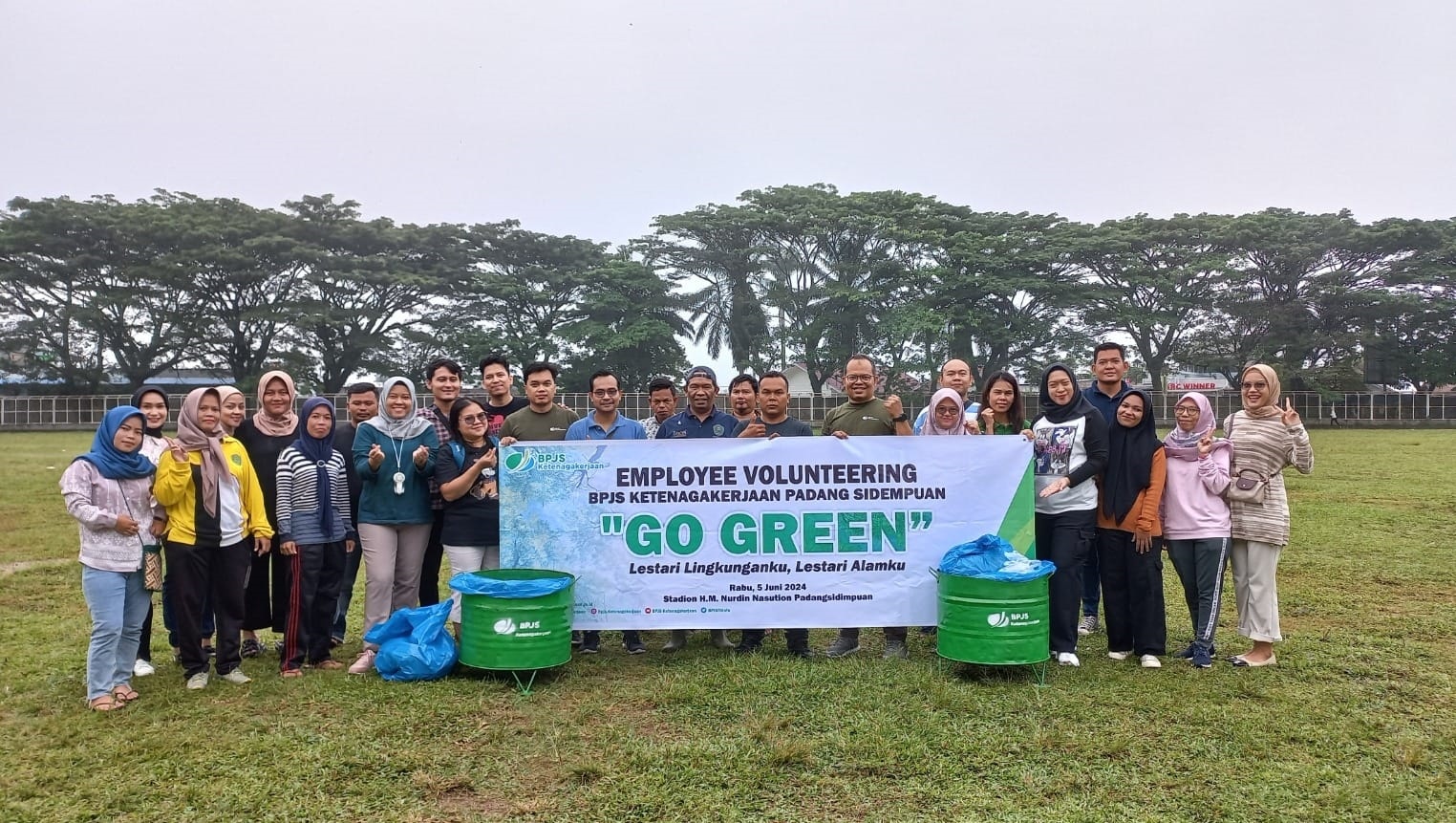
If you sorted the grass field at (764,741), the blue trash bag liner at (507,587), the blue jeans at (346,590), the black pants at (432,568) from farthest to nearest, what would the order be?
the blue jeans at (346,590)
the black pants at (432,568)
the blue trash bag liner at (507,587)
the grass field at (764,741)

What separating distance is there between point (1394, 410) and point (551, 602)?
4160 cm

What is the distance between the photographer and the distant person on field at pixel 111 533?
4.00 m

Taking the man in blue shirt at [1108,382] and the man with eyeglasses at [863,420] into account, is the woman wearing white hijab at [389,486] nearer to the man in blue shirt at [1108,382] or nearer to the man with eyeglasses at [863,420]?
the man with eyeglasses at [863,420]

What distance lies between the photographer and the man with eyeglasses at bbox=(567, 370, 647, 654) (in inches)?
197

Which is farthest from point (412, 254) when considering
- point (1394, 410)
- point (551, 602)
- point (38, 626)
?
point (1394, 410)

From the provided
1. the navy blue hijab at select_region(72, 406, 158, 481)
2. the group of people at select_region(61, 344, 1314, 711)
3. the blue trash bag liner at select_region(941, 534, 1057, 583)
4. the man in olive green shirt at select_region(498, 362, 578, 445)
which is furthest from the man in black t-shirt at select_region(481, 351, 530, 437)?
the blue trash bag liner at select_region(941, 534, 1057, 583)

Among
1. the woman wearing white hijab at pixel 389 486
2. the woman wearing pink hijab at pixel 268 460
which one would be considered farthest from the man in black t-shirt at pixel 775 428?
the woman wearing pink hijab at pixel 268 460

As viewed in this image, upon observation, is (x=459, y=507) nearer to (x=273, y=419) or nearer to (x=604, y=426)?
(x=604, y=426)

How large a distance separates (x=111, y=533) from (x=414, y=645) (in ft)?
4.93

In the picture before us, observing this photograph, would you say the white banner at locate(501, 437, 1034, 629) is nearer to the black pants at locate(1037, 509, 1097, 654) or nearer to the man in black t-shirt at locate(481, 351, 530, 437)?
the black pants at locate(1037, 509, 1097, 654)

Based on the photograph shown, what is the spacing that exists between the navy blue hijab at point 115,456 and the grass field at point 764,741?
112 cm

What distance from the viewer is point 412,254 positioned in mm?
36062

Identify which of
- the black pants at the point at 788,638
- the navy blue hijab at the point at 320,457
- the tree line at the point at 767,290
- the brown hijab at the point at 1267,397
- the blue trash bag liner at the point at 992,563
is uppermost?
the tree line at the point at 767,290

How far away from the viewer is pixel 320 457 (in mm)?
4629
